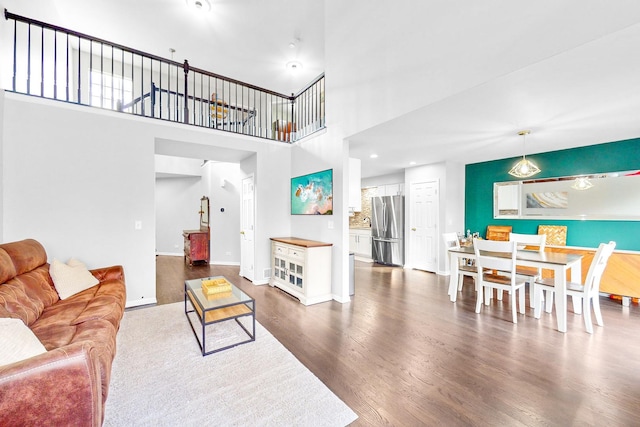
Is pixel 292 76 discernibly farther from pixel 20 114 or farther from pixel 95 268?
pixel 95 268

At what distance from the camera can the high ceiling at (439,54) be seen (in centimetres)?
183

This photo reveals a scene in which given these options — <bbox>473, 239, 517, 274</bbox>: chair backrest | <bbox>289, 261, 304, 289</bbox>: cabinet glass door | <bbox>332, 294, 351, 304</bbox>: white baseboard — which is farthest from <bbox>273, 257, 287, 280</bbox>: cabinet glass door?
<bbox>473, 239, 517, 274</bbox>: chair backrest

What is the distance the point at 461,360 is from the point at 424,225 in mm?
3814

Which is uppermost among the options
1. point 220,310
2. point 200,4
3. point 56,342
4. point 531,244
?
point 200,4

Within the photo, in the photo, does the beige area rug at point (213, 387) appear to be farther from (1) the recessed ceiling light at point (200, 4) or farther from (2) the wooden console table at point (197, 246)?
(1) the recessed ceiling light at point (200, 4)

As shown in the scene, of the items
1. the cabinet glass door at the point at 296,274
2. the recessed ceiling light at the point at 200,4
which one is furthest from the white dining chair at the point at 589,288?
the recessed ceiling light at the point at 200,4

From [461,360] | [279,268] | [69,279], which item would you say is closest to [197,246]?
[279,268]

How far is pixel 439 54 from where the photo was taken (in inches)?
95.3

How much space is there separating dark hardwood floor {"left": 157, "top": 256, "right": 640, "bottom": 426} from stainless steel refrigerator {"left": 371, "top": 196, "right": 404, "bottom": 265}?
234cm

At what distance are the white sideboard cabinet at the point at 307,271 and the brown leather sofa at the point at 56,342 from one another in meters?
2.07

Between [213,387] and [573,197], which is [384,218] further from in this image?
[213,387]

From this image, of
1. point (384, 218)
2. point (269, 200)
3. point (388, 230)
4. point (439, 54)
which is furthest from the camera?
point (384, 218)

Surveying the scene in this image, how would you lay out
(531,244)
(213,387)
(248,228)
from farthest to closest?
(248,228) < (531,244) < (213,387)

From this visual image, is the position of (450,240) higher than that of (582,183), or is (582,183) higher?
(582,183)
